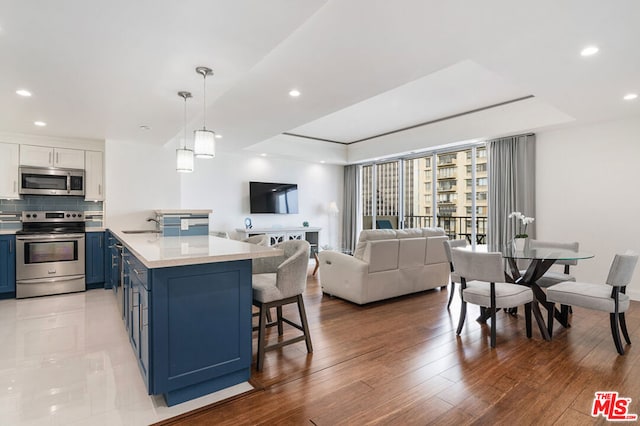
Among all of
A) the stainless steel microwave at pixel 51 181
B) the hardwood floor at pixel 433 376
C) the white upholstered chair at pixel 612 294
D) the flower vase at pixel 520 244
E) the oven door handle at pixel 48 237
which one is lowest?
the hardwood floor at pixel 433 376

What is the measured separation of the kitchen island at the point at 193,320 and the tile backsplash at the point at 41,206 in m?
3.85

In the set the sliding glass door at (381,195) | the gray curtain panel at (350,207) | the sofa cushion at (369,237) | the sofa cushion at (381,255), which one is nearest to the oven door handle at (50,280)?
the sofa cushion at (369,237)

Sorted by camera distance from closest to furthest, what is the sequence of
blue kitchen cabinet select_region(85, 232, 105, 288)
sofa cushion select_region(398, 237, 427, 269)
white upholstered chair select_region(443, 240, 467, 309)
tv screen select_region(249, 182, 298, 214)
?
white upholstered chair select_region(443, 240, 467, 309)
sofa cushion select_region(398, 237, 427, 269)
blue kitchen cabinet select_region(85, 232, 105, 288)
tv screen select_region(249, 182, 298, 214)

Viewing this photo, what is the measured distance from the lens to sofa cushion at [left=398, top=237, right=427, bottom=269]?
4.46 m

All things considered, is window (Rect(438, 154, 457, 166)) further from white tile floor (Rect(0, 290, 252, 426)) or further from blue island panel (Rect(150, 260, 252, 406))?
white tile floor (Rect(0, 290, 252, 426))

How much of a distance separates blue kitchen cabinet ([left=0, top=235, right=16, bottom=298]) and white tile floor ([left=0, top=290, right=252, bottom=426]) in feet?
2.82

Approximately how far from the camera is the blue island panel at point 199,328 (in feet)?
6.68

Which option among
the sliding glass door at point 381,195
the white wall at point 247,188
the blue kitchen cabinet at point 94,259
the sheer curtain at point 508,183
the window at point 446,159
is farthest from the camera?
the sliding glass door at point 381,195

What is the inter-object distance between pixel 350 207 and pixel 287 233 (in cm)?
221

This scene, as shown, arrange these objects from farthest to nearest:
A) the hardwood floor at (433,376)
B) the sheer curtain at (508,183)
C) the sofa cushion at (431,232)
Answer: the sheer curtain at (508,183)
the sofa cushion at (431,232)
the hardwood floor at (433,376)

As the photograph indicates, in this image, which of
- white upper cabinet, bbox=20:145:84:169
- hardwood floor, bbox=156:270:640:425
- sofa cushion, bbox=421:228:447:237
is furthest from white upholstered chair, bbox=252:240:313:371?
white upper cabinet, bbox=20:145:84:169

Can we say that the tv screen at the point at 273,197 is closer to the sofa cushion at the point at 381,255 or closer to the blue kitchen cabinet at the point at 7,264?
the sofa cushion at the point at 381,255

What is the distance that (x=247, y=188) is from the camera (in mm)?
7414

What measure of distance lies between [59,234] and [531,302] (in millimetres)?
6137
